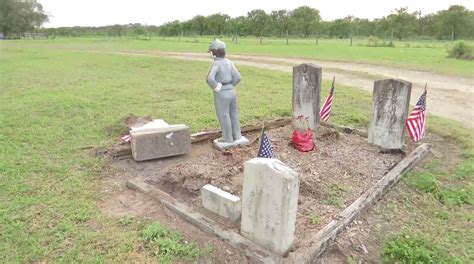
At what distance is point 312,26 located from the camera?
137ft

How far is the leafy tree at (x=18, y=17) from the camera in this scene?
50253 mm

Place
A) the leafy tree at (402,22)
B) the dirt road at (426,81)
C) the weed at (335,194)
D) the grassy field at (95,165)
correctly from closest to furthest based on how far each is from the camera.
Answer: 1. the grassy field at (95,165)
2. the weed at (335,194)
3. the dirt road at (426,81)
4. the leafy tree at (402,22)

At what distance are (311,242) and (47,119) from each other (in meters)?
5.47

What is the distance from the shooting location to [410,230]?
10.6 ft

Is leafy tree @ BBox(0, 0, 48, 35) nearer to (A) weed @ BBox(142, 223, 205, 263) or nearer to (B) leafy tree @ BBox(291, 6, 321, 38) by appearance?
(B) leafy tree @ BBox(291, 6, 321, 38)

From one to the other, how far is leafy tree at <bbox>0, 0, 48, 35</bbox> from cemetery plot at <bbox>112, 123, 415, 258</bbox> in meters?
56.8

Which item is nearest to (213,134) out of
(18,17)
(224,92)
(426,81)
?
(224,92)

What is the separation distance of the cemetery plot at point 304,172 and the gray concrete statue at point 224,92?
223 millimetres

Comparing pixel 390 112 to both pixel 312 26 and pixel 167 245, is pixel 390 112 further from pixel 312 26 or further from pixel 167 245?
pixel 312 26

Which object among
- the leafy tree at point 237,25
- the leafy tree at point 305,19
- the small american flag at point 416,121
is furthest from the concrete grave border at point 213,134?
the leafy tree at point 237,25

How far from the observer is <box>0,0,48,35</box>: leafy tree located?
1978 inches

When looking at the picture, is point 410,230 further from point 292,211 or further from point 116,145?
point 116,145

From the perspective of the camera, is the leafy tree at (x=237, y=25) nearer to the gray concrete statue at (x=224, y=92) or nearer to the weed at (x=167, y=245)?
the gray concrete statue at (x=224, y=92)

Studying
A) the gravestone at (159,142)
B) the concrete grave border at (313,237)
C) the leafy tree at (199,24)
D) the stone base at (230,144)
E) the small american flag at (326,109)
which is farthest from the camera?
the leafy tree at (199,24)
